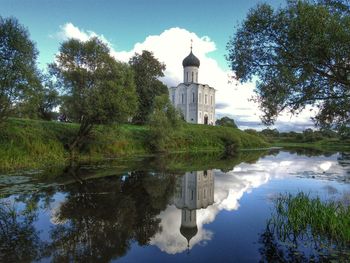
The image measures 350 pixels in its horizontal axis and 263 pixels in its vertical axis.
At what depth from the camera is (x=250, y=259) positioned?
22.2ft

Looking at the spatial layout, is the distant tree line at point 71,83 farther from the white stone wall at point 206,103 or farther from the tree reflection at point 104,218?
the white stone wall at point 206,103

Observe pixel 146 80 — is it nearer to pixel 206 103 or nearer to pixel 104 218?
pixel 206 103

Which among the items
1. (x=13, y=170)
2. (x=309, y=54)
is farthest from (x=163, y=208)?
(x=13, y=170)

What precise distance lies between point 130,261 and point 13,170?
1453cm

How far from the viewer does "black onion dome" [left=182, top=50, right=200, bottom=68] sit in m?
71.1

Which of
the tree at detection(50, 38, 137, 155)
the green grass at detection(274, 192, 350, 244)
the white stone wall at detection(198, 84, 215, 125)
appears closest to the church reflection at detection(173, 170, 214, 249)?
the green grass at detection(274, 192, 350, 244)

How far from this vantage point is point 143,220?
965cm

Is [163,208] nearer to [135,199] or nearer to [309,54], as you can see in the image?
[135,199]

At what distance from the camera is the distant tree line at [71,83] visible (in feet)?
63.3

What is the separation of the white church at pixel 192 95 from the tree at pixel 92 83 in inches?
1846

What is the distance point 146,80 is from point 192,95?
77.0 ft

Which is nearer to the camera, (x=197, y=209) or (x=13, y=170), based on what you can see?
(x=197, y=209)

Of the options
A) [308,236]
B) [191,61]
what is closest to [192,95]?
[191,61]

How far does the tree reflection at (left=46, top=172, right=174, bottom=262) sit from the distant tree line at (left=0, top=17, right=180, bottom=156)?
27.8 feet
